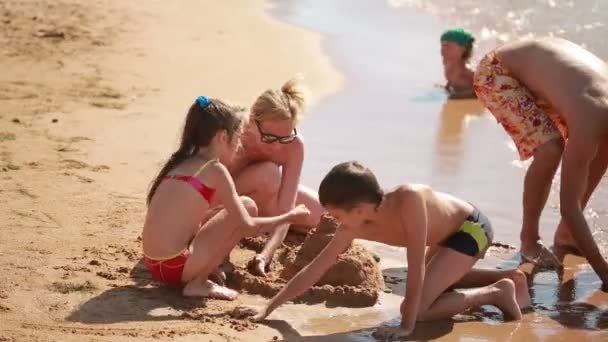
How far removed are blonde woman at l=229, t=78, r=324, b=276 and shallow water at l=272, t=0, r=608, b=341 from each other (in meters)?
0.55

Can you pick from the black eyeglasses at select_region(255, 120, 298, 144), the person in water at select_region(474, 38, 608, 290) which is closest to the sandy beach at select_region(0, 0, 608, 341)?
the person in water at select_region(474, 38, 608, 290)

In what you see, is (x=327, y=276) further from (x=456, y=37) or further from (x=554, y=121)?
(x=456, y=37)

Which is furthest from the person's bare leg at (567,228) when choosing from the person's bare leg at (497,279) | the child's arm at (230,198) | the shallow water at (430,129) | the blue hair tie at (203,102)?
the blue hair tie at (203,102)

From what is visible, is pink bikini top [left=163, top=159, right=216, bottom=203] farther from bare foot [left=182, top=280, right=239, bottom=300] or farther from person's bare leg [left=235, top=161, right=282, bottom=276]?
person's bare leg [left=235, top=161, right=282, bottom=276]

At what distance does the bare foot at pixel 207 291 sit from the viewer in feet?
15.8

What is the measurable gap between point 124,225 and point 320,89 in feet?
11.8

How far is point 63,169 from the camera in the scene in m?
6.41

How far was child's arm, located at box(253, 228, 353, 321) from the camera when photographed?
15.1 feet

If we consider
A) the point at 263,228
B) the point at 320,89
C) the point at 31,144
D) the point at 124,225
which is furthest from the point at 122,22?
the point at 263,228

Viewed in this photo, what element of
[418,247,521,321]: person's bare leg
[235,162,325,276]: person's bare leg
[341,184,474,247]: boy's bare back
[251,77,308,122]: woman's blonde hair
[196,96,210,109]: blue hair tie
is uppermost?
[196,96,210,109]: blue hair tie

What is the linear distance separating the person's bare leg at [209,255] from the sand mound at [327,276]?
8.1 inches

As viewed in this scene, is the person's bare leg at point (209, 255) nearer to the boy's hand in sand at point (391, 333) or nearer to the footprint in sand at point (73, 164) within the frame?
the boy's hand in sand at point (391, 333)

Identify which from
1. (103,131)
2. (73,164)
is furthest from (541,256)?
(103,131)

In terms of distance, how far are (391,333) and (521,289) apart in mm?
843
